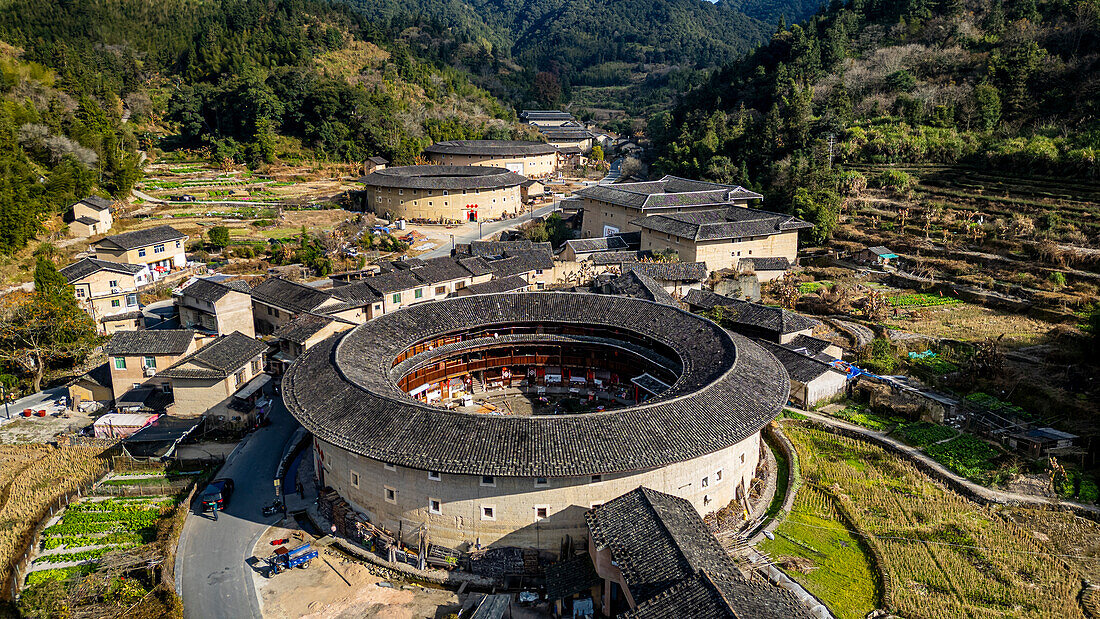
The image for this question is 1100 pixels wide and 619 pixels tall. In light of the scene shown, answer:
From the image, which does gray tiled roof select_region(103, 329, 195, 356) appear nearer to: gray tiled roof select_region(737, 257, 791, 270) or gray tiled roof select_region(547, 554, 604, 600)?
gray tiled roof select_region(547, 554, 604, 600)

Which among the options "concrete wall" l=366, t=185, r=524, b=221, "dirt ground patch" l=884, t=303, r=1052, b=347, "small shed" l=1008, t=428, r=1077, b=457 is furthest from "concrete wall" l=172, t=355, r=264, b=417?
"concrete wall" l=366, t=185, r=524, b=221

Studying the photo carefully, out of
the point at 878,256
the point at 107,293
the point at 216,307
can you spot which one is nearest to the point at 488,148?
the point at 878,256

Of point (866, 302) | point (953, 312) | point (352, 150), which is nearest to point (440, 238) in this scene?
point (352, 150)

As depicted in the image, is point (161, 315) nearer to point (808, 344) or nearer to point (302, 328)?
point (302, 328)

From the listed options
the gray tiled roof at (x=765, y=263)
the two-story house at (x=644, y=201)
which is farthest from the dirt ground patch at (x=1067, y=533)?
the two-story house at (x=644, y=201)

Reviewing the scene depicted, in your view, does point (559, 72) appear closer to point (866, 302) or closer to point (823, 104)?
point (823, 104)
